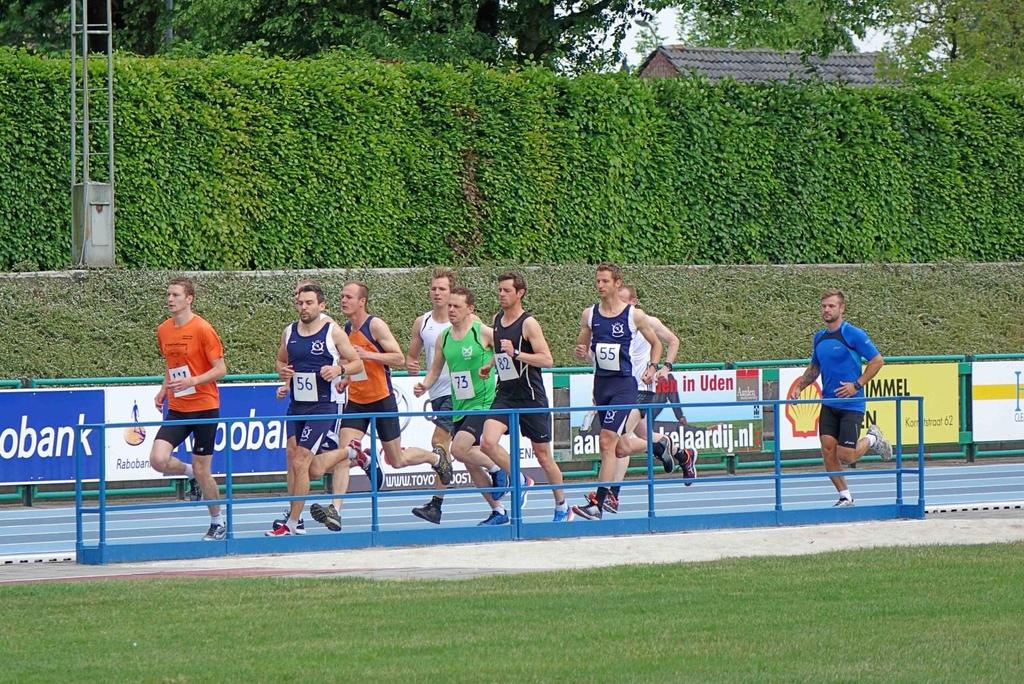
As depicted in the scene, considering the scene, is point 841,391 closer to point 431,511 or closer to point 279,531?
point 431,511

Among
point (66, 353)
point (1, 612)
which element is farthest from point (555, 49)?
point (1, 612)

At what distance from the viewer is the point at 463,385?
1513 centimetres

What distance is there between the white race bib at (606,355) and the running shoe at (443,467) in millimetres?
1594

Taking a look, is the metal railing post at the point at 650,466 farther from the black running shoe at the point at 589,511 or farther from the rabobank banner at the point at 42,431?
the rabobank banner at the point at 42,431

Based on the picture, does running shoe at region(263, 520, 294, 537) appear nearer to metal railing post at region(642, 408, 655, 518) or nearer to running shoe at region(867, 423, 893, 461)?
metal railing post at region(642, 408, 655, 518)

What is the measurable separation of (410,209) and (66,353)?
622cm

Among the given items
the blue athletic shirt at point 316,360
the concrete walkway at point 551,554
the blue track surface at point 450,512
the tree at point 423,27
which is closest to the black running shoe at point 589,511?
the blue track surface at point 450,512

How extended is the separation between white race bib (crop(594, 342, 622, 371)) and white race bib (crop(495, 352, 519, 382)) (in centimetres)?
85

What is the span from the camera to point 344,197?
2536cm

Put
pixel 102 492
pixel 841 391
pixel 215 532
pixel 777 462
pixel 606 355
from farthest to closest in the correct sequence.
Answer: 1. pixel 841 391
2. pixel 777 462
3. pixel 606 355
4. pixel 215 532
5. pixel 102 492

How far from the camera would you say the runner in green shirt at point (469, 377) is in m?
14.9

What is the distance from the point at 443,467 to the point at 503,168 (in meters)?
12.1

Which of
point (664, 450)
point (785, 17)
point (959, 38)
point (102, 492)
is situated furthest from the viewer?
point (959, 38)

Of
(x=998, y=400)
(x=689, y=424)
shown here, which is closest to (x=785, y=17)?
(x=998, y=400)
